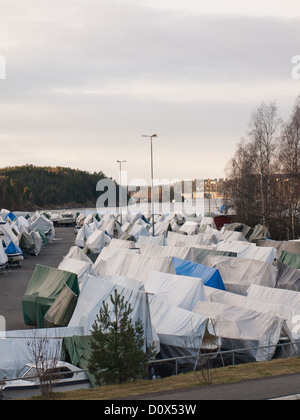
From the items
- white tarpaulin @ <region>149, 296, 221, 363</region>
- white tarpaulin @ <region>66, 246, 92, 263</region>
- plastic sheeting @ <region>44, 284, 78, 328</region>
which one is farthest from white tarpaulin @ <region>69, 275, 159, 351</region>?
white tarpaulin @ <region>66, 246, 92, 263</region>

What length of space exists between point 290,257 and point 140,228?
29812 millimetres

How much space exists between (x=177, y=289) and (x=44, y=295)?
199 inches

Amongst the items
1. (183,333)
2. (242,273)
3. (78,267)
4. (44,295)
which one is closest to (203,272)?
(242,273)

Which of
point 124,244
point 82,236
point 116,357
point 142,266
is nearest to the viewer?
point 116,357

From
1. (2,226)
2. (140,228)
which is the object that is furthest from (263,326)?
(140,228)

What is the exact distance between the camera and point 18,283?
3212 cm

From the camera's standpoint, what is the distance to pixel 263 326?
52.5 feet

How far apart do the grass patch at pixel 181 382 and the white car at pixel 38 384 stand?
34.4 inches

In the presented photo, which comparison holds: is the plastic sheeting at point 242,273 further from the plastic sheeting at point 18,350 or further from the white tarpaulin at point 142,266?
the plastic sheeting at point 18,350

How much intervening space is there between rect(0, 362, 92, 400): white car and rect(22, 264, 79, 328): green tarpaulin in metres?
7.31

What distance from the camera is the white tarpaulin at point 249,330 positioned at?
51.3 ft

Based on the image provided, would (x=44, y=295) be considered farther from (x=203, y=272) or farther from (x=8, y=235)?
(x=8, y=235)

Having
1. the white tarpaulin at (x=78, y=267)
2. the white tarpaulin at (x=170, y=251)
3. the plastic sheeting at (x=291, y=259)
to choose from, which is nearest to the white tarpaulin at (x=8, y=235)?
the white tarpaulin at (x=170, y=251)
